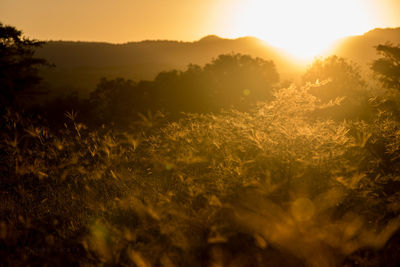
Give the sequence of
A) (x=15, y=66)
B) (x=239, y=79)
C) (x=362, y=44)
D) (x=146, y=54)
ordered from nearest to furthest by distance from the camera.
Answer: (x=15, y=66), (x=239, y=79), (x=362, y=44), (x=146, y=54)

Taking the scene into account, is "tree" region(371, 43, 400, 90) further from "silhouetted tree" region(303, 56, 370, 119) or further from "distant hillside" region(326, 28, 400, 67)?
"distant hillside" region(326, 28, 400, 67)

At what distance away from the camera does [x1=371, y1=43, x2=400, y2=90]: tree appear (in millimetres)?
22577

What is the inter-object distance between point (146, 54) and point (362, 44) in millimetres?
89802

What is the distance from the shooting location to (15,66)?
1859 centimetres

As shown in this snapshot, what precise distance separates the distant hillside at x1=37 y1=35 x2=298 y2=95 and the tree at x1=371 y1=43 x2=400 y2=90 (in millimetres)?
67695

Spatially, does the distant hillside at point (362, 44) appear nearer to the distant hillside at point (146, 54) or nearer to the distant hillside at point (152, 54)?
the distant hillside at point (152, 54)

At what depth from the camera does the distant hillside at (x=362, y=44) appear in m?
77.6

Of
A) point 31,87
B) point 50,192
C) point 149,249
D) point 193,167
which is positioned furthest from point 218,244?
point 31,87

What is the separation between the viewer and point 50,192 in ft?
18.7

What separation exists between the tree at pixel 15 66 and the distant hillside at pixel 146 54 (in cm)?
7286

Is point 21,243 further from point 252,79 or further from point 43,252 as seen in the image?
point 252,79

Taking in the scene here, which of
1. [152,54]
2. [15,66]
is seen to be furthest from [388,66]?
[152,54]

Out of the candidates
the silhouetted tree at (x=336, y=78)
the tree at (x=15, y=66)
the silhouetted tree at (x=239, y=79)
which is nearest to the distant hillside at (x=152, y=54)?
the silhouetted tree at (x=336, y=78)

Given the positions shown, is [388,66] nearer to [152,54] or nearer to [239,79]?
[239,79]
